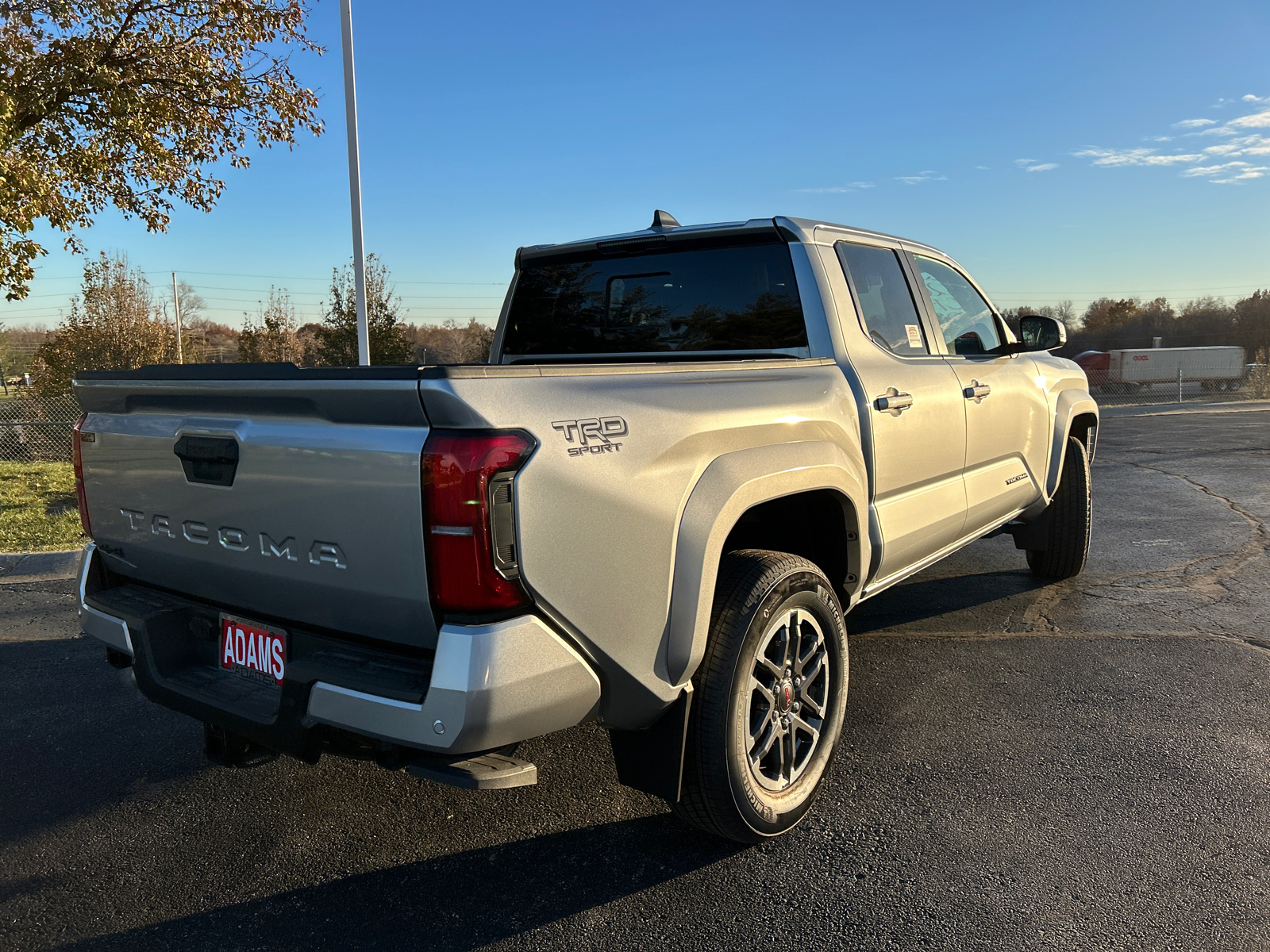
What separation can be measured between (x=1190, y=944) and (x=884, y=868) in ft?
2.57

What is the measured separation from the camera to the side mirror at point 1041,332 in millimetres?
5152

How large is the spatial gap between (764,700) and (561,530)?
1.12 m

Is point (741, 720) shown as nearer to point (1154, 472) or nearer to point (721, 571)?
point (721, 571)

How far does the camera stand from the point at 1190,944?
2377 mm

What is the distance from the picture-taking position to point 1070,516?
19.0 ft

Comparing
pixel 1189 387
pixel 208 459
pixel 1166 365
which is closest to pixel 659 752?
pixel 208 459

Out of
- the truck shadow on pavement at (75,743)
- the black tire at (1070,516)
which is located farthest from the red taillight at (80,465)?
the black tire at (1070,516)

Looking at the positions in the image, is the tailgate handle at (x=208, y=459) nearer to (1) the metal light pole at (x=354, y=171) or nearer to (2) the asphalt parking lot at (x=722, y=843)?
(2) the asphalt parking lot at (x=722, y=843)

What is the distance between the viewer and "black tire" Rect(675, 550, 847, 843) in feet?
8.74

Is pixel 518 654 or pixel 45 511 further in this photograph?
pixel 45 511

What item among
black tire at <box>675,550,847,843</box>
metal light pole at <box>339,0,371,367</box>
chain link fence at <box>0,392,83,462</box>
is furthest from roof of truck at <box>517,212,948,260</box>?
chain link fence at <box>0,392,83,462</box>

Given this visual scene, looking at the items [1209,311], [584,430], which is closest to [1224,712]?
[584,430]

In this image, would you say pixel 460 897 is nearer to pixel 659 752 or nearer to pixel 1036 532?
pixel 659 752

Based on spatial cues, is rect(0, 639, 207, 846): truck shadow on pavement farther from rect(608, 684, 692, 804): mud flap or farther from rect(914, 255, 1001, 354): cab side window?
rect(914, 255, 1001, 354): cab side window
